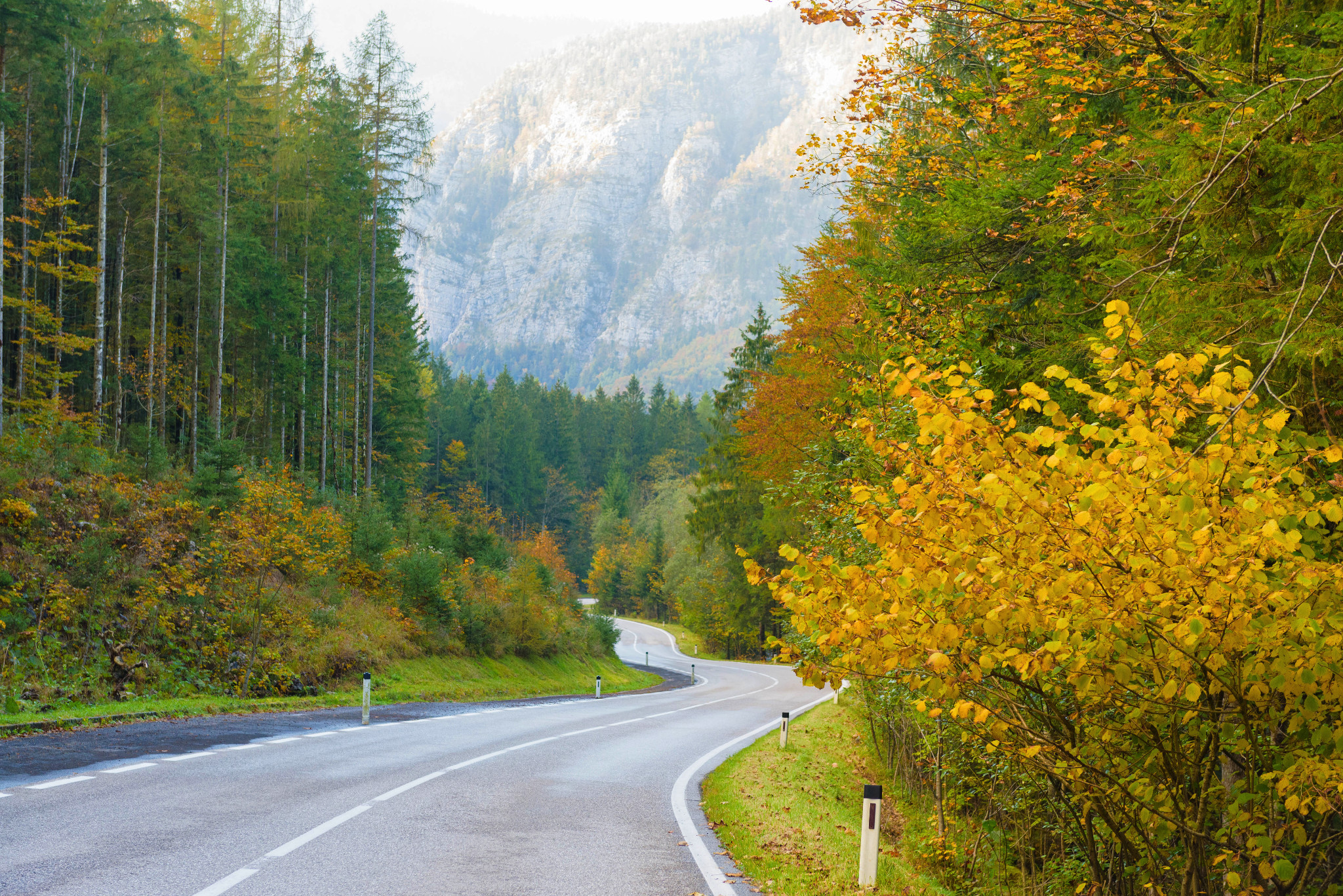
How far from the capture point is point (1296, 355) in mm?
5184

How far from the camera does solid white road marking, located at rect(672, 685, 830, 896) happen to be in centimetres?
676

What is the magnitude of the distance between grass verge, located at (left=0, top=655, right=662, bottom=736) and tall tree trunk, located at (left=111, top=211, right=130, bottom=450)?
33.1 ft

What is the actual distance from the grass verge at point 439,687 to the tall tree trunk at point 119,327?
1009cm

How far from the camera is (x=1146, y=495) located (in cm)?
417

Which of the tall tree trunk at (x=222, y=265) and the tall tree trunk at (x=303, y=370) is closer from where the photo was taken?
the tall tree trunk at (x=222, y=265)

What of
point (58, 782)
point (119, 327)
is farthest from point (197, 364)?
point (58, 782)

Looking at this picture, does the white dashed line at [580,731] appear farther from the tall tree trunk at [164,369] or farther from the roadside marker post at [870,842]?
the tall tree trunk at [164,369]

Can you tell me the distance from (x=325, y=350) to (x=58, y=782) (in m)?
31.2

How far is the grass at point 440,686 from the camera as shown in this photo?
1458 centimetres

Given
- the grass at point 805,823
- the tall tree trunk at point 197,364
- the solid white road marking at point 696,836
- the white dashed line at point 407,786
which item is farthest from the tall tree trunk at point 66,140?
the grass at point 805,823

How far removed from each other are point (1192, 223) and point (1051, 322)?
4.02 metres

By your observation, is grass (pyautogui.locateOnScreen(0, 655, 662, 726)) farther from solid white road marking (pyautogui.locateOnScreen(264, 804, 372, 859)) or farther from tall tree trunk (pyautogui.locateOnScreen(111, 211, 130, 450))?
tall tree trunk (pyautogui.locateOnScreen(111, 211, 130, 450))

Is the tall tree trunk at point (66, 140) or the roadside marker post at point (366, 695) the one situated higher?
the tall tree trunk at point (66, 140)

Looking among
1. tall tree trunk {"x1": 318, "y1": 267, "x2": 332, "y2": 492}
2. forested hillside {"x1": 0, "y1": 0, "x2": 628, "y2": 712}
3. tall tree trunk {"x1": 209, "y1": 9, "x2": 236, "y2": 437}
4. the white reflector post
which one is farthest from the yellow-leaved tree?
tall tree trunk {"x1": 318, "y1": 267, "x2": 332, "y2": 492}
